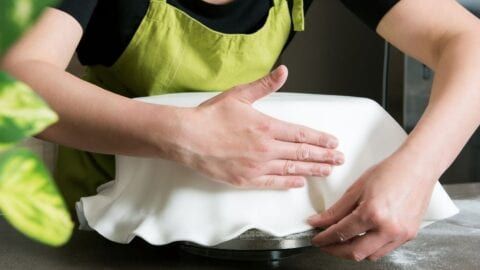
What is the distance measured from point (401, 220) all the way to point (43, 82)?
358 mm

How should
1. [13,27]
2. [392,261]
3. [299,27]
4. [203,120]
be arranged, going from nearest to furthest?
[13,27]
[203,120]
[392,261]
[299,27]

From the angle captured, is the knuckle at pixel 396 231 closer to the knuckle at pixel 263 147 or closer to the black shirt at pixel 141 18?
the knuckle at pixel 263 147

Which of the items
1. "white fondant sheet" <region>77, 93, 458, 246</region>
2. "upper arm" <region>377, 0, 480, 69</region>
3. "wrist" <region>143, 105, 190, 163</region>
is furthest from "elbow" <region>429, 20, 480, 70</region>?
"wrist" <region>143, 105, 190, 163</region>

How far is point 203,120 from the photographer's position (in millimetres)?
547

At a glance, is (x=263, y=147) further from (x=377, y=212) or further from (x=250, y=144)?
(x=377, y=212)

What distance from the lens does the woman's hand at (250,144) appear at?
0.55 m

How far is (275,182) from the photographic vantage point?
0.58m

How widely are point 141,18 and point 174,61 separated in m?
0.07

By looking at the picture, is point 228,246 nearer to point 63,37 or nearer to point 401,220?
point 401,220

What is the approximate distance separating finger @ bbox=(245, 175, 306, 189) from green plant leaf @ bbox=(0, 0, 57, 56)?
459 millimetres

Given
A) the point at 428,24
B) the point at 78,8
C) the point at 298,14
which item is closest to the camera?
the point at 78,8

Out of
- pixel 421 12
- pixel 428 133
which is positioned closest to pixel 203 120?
pixel 428 133

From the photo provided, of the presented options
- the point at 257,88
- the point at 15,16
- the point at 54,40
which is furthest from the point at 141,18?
the point at 15,16

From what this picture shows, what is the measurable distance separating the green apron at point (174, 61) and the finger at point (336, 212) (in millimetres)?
318
